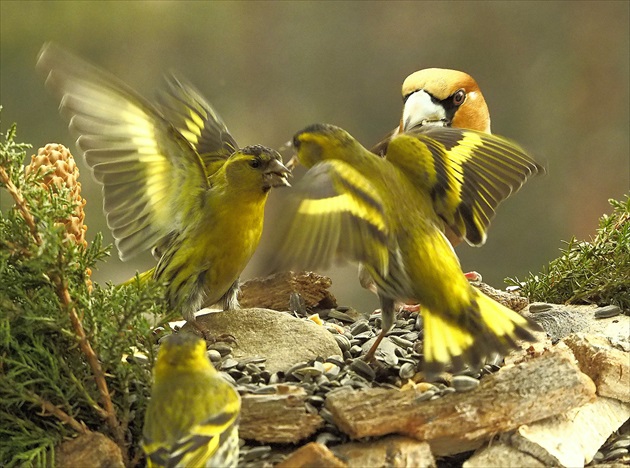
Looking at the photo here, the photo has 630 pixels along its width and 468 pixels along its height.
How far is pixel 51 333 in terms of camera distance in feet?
5.97

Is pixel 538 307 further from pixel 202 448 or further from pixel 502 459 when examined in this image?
pixel 202 448

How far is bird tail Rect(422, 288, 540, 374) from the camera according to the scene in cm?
179

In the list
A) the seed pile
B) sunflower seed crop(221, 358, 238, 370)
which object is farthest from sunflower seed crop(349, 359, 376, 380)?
sunflower seed crop(221, 358, 238, 370)

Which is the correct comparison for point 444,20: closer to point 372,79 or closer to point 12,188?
point 372,79

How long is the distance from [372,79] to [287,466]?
2276 millimetres

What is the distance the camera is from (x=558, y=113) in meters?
3.74

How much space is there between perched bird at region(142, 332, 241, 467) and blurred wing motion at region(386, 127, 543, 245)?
657 mm

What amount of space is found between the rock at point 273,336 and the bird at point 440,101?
0.90 metres

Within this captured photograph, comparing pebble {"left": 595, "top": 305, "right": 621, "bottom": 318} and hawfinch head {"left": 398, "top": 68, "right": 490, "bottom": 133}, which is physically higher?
hawfinch head {"left": 398, "top": 68, "right": 490, "bottom": 133}

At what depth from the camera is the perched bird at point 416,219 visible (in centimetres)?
171

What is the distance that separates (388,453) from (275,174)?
26.8 inches

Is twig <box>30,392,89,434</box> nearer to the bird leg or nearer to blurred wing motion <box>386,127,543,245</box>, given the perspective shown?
the bird leg

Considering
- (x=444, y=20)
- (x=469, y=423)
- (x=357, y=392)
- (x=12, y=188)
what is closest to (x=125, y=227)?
(x=12, y=188)

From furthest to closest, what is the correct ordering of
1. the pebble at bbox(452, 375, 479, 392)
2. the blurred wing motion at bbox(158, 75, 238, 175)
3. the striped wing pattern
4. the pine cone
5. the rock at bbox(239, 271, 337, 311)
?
the rock at bbox(239, 271, 337, 311) → the blurred wing motion at bbox(158, 75, 238, 175) → the pine cone → the pebble at bbox(452, 375, 479, 392) → the striped wing pattern
